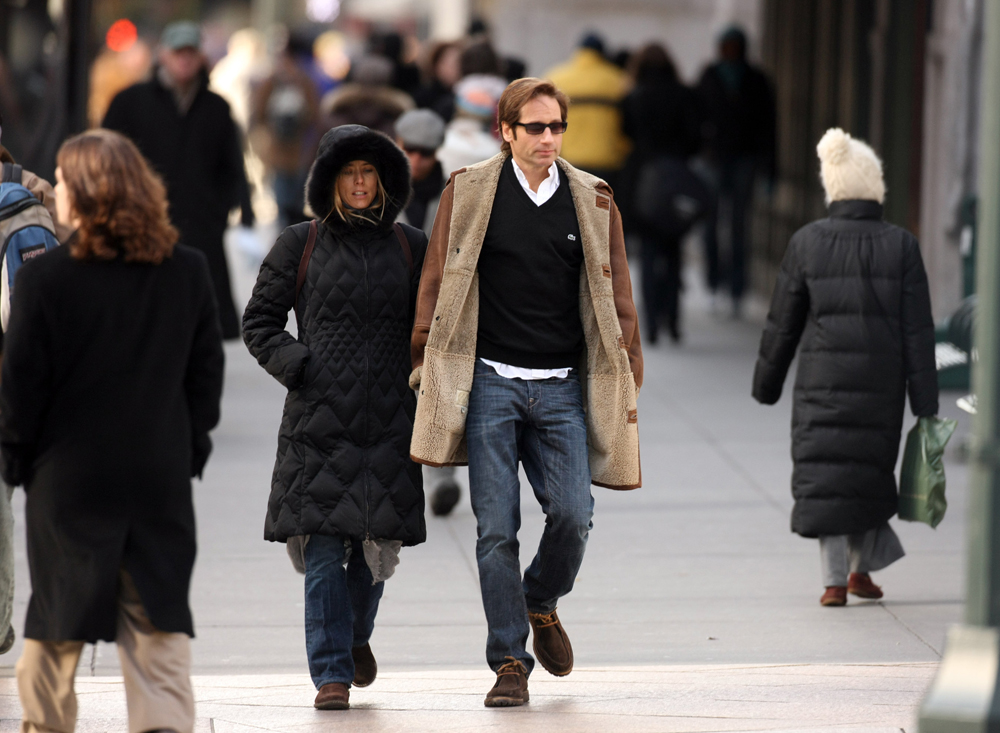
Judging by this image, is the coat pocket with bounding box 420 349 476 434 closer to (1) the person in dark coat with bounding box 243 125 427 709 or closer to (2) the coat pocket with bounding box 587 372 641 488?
(1) the person in dark coat with bounding box 243 125 427 709

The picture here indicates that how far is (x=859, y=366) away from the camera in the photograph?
6566 millimetres

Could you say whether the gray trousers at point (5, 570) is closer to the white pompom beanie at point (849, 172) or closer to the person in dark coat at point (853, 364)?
the person in dark coat at point (853, 364)

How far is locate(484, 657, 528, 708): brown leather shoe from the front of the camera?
5.25 meters

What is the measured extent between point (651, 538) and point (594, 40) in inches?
253

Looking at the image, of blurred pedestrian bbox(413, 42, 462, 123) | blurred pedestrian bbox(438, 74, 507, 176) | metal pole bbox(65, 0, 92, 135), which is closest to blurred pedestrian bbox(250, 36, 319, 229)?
blurred pedestrian bbox(413, 42, 462, 123)

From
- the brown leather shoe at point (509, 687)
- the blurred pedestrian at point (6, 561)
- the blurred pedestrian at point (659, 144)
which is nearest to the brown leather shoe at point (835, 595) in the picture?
the brown leather shoe at point (509, 687)

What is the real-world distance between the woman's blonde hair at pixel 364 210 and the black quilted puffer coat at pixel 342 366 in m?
0.02

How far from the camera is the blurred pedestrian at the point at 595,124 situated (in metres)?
13.2

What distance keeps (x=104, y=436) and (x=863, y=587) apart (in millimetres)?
3429

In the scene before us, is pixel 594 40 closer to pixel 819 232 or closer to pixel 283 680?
pixel 819 232

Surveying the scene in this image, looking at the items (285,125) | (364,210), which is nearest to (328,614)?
(364,210)

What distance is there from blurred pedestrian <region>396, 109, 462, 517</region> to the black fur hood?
253 centimetres

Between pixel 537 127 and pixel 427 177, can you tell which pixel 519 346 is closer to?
pixel 537 127

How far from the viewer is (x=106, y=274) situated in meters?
4.18
